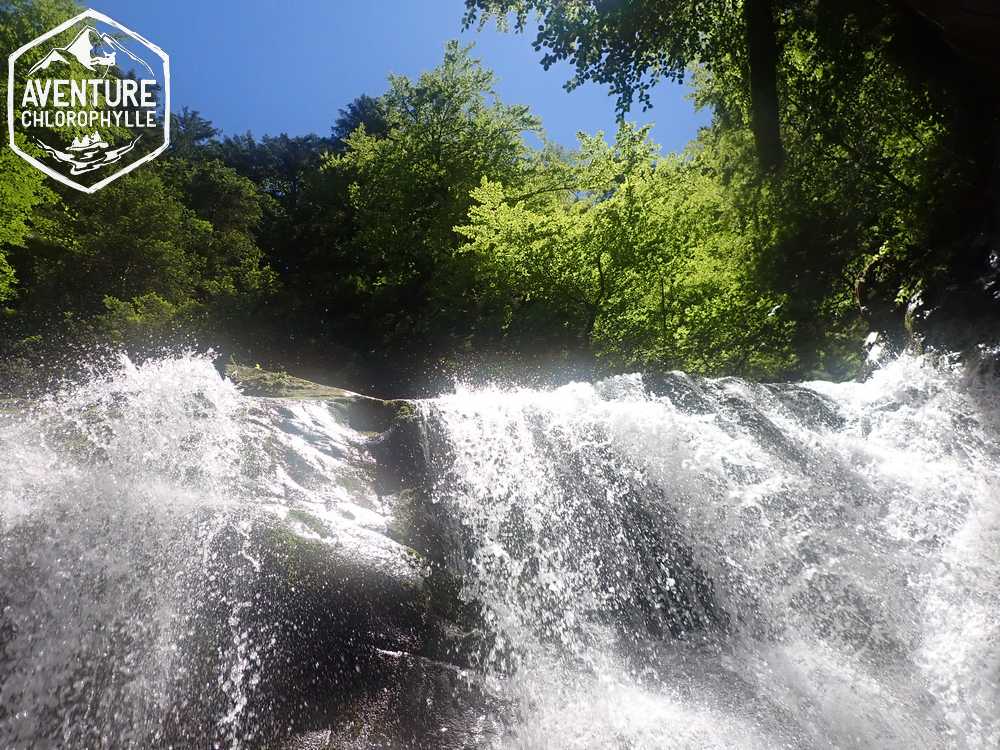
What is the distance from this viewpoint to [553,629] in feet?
20.7

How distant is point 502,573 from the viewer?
6684 millimetres

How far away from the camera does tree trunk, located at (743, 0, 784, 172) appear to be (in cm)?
1213

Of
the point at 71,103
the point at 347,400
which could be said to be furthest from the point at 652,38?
the point at 71,103

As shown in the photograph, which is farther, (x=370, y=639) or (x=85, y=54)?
(x=85, y=54)

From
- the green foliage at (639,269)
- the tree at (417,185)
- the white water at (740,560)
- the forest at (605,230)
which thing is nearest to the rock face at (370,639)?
the white water at (740,560)

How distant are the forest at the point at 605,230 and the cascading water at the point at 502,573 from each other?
3.55m

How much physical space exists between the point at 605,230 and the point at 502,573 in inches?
394

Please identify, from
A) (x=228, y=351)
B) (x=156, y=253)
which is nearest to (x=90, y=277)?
(x=156, y=253)

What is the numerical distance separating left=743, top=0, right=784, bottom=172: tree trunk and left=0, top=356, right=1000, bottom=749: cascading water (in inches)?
254

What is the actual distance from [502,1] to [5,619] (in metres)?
13.6

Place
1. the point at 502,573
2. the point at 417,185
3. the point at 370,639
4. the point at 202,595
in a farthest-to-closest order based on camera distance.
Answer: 1. the point at 417,185
2. the point at 502,573
3. the point at 370,639
4. the point at 202,595

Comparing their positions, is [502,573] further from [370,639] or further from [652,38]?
[652,38]

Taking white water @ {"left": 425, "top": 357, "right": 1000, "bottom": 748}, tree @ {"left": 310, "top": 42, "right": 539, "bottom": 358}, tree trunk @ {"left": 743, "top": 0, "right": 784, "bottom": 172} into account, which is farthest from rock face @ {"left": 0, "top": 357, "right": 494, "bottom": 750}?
tree @ {"left": 310, "top": 42, "right": 539, "bottom": 358}

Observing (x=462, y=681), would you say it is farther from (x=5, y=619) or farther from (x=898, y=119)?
(x=898, y=119)
